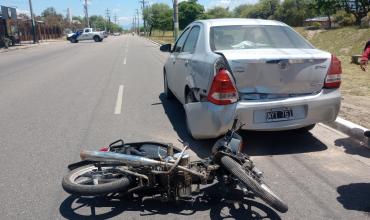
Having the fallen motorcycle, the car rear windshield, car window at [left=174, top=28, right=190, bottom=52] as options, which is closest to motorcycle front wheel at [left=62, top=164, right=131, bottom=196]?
the fallen motorcycle

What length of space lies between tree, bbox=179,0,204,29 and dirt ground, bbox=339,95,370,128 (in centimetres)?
8565

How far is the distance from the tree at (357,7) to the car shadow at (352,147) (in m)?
25.9

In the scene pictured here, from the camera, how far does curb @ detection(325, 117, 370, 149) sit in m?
5.72

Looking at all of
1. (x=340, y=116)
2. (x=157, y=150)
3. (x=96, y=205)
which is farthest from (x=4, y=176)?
(x=340, y=116)

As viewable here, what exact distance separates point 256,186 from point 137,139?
2985mm

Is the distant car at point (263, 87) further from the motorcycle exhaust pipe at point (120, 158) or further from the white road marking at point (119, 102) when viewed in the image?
the white road marking at point (119, 102)

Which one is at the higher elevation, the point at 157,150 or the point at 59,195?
the point at 157,150

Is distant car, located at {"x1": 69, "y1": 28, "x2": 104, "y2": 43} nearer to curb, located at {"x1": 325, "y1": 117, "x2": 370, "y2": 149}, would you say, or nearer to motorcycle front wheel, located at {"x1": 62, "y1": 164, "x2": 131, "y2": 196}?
curb, located at {"x1": 325, "y1": 117, "x2": 370, "y2": 149}

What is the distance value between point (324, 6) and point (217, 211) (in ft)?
104

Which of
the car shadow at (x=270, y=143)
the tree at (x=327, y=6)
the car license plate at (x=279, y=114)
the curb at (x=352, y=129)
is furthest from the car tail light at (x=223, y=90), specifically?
the tree at (x=327, y=6)

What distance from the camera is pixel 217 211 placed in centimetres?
383

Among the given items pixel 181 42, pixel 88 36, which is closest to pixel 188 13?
pixel 88 36

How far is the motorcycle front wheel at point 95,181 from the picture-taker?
3.76m

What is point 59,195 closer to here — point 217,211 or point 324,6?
point 217,211
